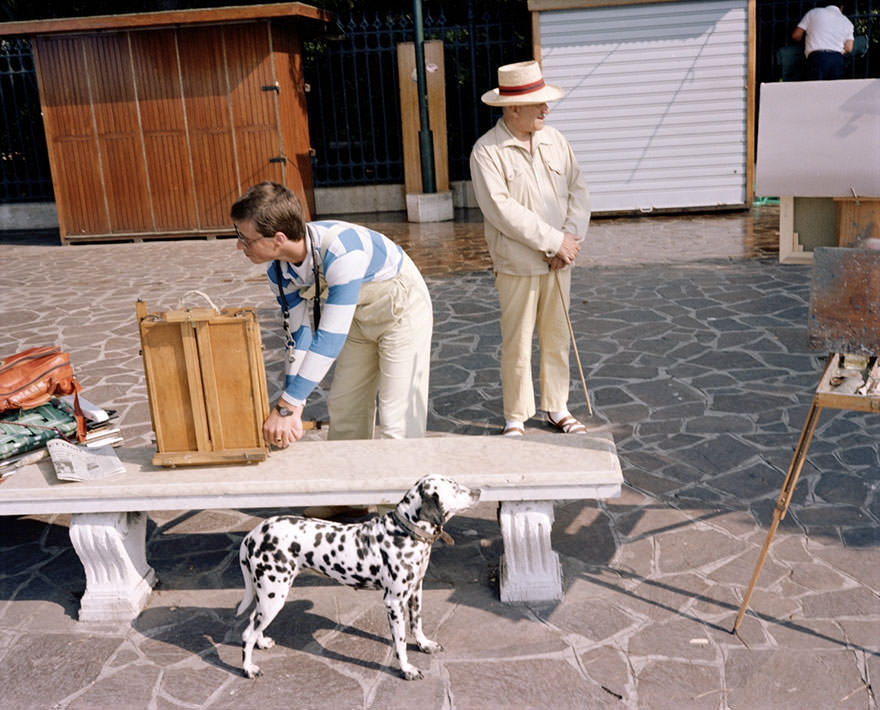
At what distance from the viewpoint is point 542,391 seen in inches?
234

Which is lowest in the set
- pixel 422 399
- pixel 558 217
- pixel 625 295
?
pixel 625 295

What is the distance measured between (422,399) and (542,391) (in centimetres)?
156

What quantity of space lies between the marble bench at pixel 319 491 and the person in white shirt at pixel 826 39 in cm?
1089

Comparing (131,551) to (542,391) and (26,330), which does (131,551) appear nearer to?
(542,391)

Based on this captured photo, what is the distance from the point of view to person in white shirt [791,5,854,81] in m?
13.0

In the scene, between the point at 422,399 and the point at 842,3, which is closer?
the point at 422,399

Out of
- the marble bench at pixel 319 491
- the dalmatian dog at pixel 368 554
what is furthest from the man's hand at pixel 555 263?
the dalmatian dog at pixel 368 554

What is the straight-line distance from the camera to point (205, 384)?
4.05m

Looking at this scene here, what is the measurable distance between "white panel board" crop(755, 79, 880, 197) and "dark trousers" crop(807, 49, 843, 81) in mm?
10336

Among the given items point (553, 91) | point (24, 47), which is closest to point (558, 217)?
point (553, 91)

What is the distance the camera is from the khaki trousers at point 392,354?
171 inches

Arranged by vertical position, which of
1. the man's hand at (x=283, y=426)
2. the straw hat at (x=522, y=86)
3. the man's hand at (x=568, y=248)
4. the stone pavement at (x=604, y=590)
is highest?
the straw hat at (x=522, y=86)

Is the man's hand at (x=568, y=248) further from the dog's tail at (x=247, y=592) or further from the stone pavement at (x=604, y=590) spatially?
the dog's tail at (x=247, y=592)

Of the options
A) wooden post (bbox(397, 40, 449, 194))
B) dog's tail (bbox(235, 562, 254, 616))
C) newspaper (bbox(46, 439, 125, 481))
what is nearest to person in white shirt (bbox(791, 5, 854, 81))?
wooden post (bbox(397, 40, 449, 194))
